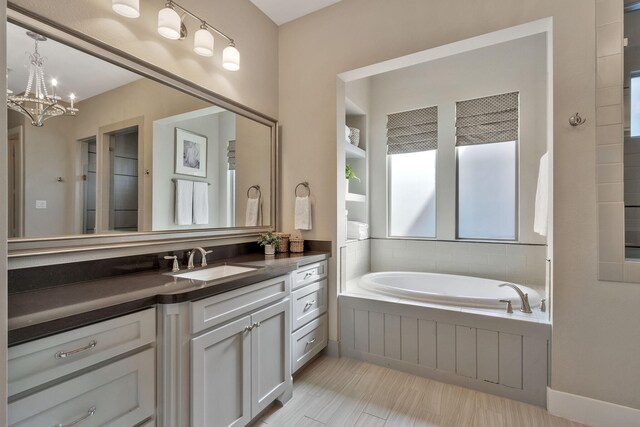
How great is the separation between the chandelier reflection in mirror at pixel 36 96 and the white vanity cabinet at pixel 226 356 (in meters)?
1.04

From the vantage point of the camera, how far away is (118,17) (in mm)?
1569

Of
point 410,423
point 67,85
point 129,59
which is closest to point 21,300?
point 67,85

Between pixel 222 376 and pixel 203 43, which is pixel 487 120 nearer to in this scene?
pixel 203 43

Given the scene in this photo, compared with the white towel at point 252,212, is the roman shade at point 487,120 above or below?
above

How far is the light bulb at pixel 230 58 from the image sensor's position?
208 cm

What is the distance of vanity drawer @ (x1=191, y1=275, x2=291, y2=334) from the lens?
1.32m

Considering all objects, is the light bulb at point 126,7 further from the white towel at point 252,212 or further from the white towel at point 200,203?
the white towel at point 252,212

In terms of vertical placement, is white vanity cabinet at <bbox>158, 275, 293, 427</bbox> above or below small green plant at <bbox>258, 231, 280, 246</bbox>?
below

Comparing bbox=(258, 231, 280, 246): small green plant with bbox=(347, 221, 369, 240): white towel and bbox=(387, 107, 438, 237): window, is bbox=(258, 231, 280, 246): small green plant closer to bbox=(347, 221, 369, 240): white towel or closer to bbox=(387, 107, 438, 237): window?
bbox=(347, 221, 369, 240): white towel

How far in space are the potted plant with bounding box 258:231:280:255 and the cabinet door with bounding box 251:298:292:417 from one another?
65 centimetres

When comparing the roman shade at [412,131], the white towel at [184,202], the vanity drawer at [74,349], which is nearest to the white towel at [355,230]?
the roman shade at [412,131]

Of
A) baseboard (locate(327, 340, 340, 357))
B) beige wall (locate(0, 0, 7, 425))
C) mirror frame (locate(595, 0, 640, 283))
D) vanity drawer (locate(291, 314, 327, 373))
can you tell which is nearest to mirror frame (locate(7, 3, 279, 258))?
beige wall (locate(0, 0, 7, 425))

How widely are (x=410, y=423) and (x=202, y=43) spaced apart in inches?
103

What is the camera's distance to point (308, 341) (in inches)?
89.5
